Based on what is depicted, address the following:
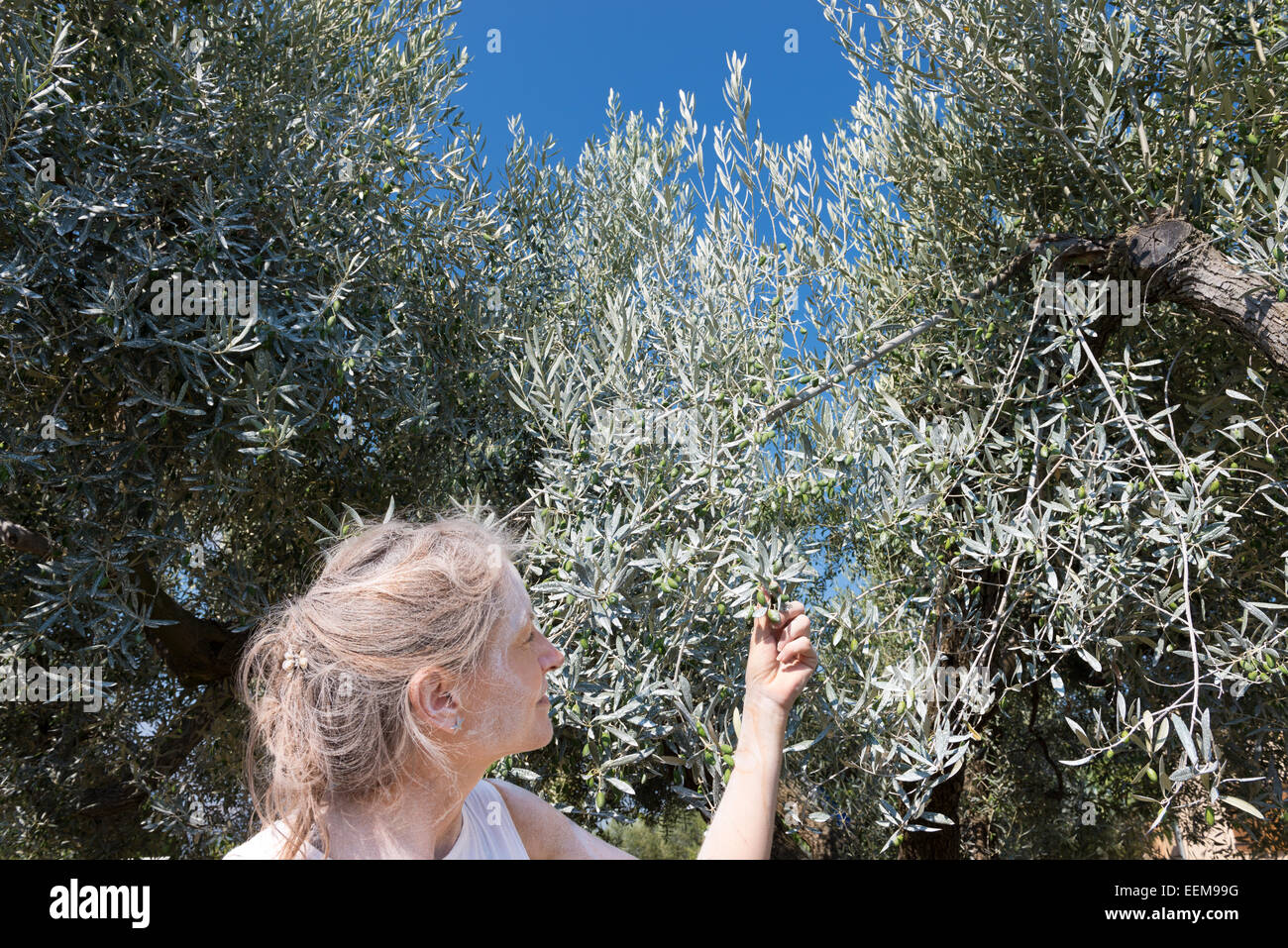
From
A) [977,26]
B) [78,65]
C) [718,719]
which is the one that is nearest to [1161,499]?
[718,719]

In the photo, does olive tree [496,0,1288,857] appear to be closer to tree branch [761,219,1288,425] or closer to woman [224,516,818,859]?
tree branch [761,219,1288,425]

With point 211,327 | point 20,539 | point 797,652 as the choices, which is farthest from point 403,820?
point 20,539

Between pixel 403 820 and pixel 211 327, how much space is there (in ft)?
9.20

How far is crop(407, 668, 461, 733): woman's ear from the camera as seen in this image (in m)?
1.74

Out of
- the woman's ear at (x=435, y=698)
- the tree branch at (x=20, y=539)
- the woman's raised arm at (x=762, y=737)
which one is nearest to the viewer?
the woman's ear at (x=435, y=698)

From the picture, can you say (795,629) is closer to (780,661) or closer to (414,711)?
(780,661)

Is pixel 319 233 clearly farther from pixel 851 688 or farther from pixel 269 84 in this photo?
pixel 851 688

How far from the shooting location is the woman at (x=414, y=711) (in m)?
1.69

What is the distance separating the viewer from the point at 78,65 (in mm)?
4230

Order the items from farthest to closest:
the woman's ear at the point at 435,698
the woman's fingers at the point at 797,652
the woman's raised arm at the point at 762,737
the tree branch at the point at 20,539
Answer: the tree branch at the point at 20,539
the woman's fingers at the point at 797,652
the woman's raised arm at the point at 762,737
the woman's ear at the point at 435,698

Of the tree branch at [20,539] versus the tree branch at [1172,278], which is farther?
the tree branch at [20,539]

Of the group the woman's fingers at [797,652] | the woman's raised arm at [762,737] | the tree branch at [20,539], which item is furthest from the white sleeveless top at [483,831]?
the tree branch at [20,539]

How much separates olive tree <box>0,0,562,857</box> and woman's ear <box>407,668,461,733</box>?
65.9 inches

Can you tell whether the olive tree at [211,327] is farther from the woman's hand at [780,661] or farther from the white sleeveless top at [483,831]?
the woman's hand at [780,661]
